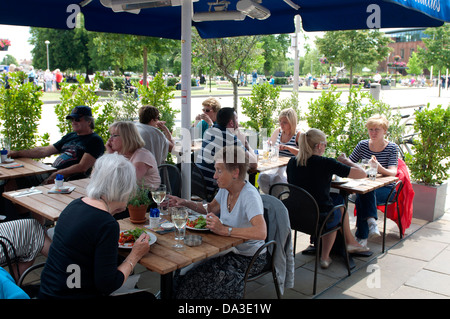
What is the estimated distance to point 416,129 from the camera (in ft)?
17.9

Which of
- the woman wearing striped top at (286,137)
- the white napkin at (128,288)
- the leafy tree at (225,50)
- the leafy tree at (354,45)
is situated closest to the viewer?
the white napkin at (128,288)

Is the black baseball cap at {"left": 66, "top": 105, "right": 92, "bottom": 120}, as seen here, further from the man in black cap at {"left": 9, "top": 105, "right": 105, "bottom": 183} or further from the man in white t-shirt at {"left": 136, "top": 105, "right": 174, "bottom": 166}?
the man in white t-shirt at {"left": 136, "top": 105, "right": 174, "bottom": 166}

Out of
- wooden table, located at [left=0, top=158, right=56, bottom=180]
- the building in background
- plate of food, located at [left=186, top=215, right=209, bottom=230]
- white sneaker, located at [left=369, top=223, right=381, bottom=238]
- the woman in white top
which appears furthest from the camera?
the building in background

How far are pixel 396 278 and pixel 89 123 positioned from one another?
11.8 feet

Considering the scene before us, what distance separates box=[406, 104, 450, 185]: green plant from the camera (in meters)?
5.29

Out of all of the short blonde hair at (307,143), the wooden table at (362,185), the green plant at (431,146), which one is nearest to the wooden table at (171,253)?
the short blonde hair at (307,143)

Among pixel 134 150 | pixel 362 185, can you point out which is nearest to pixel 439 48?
pixel 362 185

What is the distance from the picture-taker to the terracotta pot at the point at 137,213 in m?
2.87

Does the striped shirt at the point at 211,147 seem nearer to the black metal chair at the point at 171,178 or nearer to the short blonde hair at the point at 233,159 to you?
the black metal chair at the point at 171,178

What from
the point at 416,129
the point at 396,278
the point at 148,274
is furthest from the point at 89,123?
the point at 416,129

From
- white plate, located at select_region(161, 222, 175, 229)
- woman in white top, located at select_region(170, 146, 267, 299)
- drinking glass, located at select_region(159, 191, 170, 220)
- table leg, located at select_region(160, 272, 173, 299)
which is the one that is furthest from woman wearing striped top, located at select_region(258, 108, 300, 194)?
table leg, located at select_region(160, 272, 173, 299)

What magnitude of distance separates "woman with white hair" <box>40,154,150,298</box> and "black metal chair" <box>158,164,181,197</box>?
1.79m

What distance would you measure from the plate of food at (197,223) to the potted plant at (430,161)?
3.75 metres
